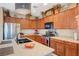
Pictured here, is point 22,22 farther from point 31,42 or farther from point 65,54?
point 65,54

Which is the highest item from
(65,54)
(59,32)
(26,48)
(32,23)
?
(32,23)

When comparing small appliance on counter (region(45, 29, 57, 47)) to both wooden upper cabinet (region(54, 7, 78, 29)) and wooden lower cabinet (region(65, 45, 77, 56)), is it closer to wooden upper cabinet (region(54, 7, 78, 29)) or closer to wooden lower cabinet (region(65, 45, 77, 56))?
wooden upper cabinet (region(54, 7, 78, 29))

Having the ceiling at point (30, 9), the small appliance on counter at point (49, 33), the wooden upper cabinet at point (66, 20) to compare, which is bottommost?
the small appliance on counter at point (49, 33)

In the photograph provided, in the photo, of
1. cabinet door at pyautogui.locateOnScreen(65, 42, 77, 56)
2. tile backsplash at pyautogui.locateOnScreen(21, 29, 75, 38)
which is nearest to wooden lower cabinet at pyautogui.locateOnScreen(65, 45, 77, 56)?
cabinet door at pyautogui.locateOnScreen(65, 42, 77, 56)

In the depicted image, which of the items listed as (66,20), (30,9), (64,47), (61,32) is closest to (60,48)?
(64,47)

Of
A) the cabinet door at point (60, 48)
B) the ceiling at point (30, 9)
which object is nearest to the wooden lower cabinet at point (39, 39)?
the cabinet door at point (60, 48)

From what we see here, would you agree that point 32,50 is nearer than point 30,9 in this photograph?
Yes

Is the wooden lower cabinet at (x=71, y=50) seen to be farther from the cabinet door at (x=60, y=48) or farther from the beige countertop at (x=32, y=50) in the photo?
the beige countertop at (x=32, y=50)

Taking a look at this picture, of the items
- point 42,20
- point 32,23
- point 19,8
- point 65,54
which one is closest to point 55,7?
point 42,20

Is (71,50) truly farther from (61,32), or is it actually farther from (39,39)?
(39,39)

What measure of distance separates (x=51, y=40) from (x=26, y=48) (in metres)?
0.41

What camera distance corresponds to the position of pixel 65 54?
5.79 ft

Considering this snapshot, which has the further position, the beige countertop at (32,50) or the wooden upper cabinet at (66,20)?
the wooden upper cabinet at (66,20)

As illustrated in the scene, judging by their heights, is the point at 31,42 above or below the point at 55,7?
below
